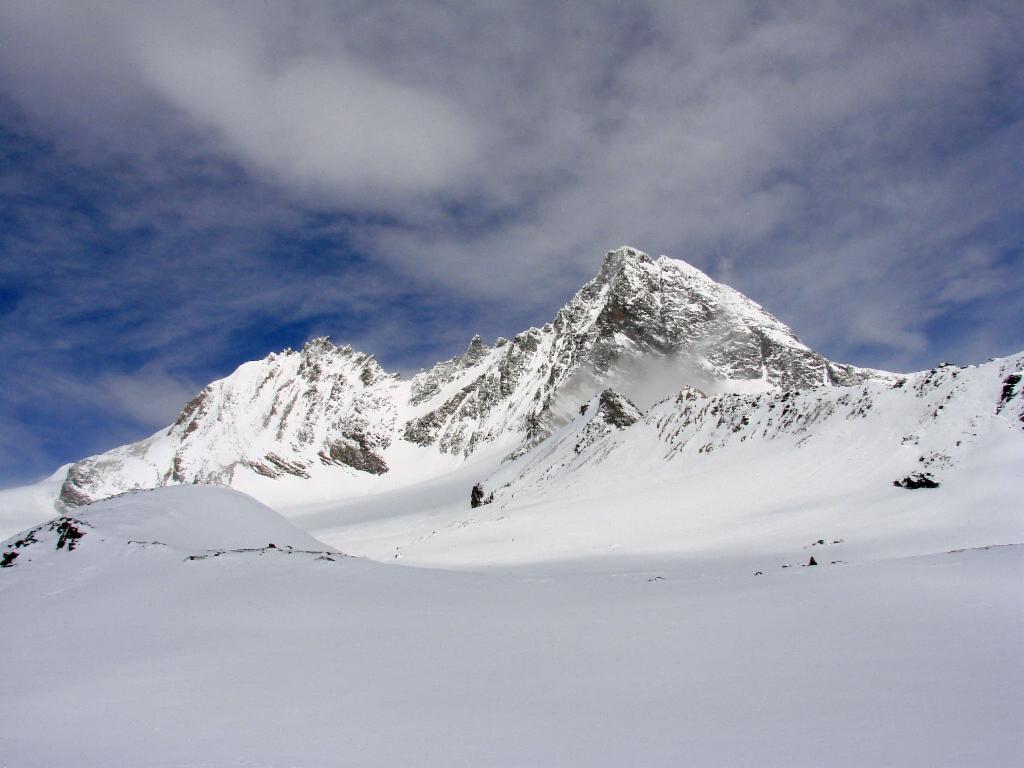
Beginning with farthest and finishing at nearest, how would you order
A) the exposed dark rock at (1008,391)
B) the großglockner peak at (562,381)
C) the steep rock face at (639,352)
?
the großglockner peak at (562,381), the steep rock face at (639,352), the exposed dark rock at (1008,391)

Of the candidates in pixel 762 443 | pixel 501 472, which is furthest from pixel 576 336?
pixel 762 443

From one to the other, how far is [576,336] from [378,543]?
115806 millimetres

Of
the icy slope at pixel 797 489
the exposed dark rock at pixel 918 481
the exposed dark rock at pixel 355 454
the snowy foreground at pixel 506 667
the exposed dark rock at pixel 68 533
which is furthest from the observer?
the exposed dark rock at pixel 355 454

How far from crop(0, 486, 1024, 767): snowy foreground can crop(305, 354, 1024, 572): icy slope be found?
9424mm

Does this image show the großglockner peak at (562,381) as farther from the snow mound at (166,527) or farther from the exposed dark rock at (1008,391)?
the snow mound at (166,527)

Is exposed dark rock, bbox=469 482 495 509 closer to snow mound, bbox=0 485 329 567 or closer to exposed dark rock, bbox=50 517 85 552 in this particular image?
snow mound, bbox=0 485 329 567

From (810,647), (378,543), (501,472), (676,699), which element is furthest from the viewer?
(501,472)

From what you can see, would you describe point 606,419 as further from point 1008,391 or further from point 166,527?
point 166,527

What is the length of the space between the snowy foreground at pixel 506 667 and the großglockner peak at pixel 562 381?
333 ft

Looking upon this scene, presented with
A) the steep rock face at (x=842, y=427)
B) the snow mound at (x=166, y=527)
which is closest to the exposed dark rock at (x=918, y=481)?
the steep rock face at (x=842, y=427)

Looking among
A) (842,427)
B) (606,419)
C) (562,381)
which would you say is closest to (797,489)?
(842,427)

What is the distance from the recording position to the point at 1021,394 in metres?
27.1

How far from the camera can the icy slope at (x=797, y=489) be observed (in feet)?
70.9

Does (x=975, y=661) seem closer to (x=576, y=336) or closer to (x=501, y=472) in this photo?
(x=501, y=472)
